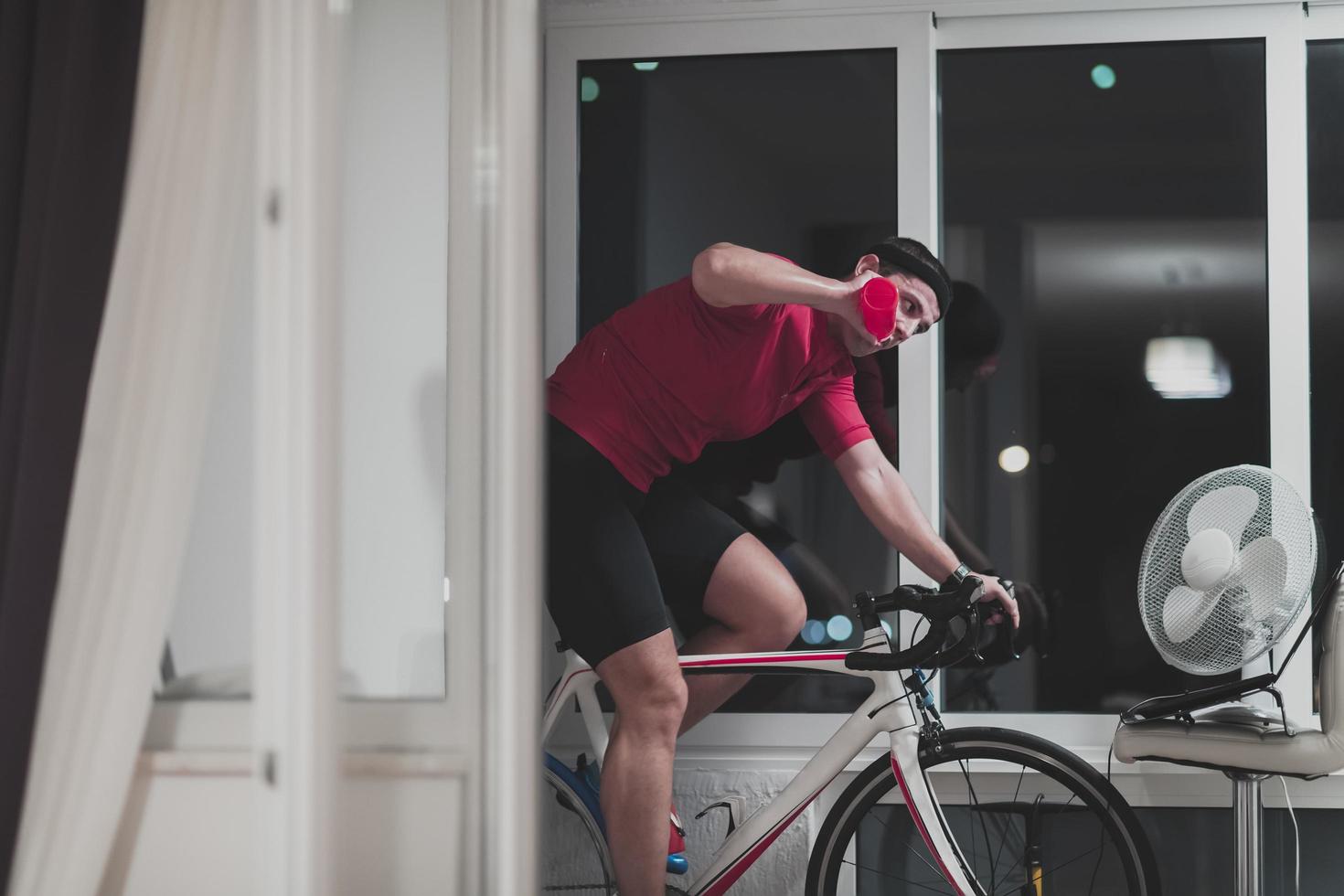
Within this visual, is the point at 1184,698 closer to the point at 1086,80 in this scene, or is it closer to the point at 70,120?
the point at 1086,80

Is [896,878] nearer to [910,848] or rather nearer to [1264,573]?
[910,848]

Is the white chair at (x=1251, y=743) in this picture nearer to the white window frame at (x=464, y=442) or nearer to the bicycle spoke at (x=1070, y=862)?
the bicycle spoke at (x=1070, y=862)

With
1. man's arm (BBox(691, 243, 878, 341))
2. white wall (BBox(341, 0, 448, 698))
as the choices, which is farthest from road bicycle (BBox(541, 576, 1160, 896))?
white wall (BBox(341, 0, 448, 698))

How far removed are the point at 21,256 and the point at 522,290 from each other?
713 millimetres

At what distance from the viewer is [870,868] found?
90.2 inches

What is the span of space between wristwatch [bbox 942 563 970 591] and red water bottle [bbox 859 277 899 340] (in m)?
0.46

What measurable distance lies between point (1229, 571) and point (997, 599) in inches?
14.7

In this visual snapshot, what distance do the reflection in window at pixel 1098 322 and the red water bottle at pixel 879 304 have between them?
591 millimetres

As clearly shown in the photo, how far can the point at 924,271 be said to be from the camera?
206 centimetres

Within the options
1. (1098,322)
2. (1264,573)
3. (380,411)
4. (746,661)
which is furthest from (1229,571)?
(380,411)

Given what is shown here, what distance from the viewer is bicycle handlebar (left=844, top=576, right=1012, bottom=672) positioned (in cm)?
190

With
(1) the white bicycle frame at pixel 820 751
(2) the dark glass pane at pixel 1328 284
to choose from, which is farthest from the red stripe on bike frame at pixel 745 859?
(2) the dark glass pane at pixel 1328 284

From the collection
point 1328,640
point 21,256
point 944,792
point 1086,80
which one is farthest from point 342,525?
point 1086,80

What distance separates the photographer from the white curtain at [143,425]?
1493 millimetres
